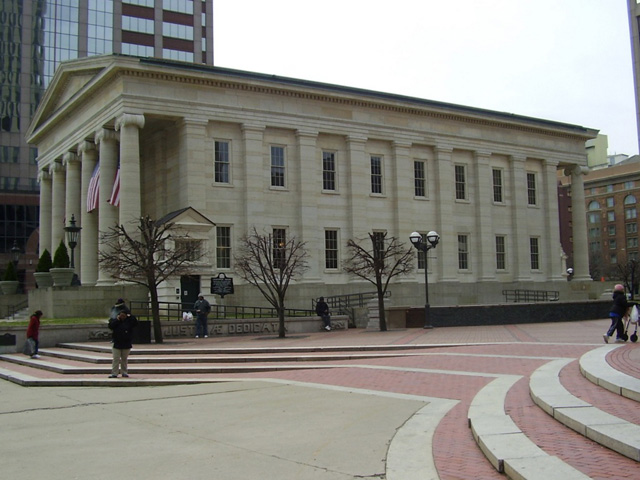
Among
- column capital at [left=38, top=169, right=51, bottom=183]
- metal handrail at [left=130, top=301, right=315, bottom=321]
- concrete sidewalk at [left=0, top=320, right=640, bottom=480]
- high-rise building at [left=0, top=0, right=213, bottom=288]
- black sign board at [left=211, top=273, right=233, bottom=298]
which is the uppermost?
high-rise building at [left=0, top=0, right=213, bottom=288]

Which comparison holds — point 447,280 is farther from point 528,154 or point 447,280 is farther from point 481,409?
point 481,409

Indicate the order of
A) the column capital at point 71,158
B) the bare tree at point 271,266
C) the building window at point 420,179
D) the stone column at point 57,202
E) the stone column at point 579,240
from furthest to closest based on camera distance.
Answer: the stone column at point 579,240 → the building window at point 420,179 → the stone column at point 57,202 → the column capital at point 71,158 → the bare tree at point 271,266

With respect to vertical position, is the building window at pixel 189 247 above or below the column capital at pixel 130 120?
below

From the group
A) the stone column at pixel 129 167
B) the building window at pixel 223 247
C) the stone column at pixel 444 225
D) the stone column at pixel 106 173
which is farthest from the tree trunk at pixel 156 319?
the stone column at pixel 444 225

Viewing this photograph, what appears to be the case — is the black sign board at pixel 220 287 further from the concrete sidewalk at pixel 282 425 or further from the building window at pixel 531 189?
the building window at pixel 531 189

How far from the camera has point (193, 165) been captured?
4322 cm

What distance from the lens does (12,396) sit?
1678 centimetres

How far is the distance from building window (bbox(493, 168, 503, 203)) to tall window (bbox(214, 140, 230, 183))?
75.9 feet

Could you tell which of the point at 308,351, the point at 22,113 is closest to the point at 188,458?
the point at 308,351

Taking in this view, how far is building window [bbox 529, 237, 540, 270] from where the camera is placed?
58.5 meters

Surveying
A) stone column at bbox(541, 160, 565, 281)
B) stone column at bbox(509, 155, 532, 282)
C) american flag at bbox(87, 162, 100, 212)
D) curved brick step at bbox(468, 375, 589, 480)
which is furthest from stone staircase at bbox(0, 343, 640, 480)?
stone column at bbox(541, 160, 565, 281)

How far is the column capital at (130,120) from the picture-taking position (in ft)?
135

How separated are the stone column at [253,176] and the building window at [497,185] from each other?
21.0 m

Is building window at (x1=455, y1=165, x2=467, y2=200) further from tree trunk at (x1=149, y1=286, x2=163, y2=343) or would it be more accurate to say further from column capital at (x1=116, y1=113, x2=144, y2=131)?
tree trunk at (x1=149, y1=286, x2=163, y2=343)
